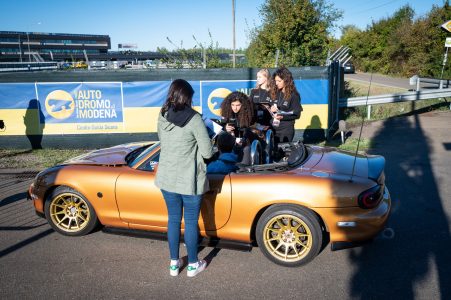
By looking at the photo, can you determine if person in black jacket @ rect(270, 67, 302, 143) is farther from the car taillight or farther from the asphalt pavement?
the car taillight

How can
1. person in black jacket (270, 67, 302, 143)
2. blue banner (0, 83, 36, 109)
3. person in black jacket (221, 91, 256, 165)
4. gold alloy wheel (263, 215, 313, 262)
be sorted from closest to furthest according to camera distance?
gold alloy wheel (263, 215, 313, 262) < person in black jacket (221, 91, 256, 165) < person in black jacket (270, 67, 302, 143) < blue banner (0, 83, 36, 109)

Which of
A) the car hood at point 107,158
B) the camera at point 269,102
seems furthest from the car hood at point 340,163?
the car hood at point 107,158

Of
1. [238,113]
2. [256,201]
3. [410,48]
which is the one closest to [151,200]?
[256,201]

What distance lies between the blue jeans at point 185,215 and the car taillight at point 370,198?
4.67ft

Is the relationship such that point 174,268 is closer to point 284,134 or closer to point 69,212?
point 69,212

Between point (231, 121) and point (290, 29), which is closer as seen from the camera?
point (231, 121)

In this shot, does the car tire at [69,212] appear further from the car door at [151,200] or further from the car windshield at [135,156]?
the car windshield at [135,156]

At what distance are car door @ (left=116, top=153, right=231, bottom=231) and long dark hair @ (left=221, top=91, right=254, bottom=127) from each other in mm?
1297

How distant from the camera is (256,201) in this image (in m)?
3.49

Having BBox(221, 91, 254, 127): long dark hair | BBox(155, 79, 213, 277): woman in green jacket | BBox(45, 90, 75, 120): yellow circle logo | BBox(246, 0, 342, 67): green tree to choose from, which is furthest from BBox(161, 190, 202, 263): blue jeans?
BBox(246, 0, 342, 67): green tree

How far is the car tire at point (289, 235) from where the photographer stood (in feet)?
11.1

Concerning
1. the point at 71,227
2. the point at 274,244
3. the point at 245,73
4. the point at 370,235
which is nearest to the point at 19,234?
the point at 71,227

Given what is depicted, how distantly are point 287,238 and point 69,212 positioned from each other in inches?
95.6

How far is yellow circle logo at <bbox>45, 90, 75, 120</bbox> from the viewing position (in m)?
8.87
